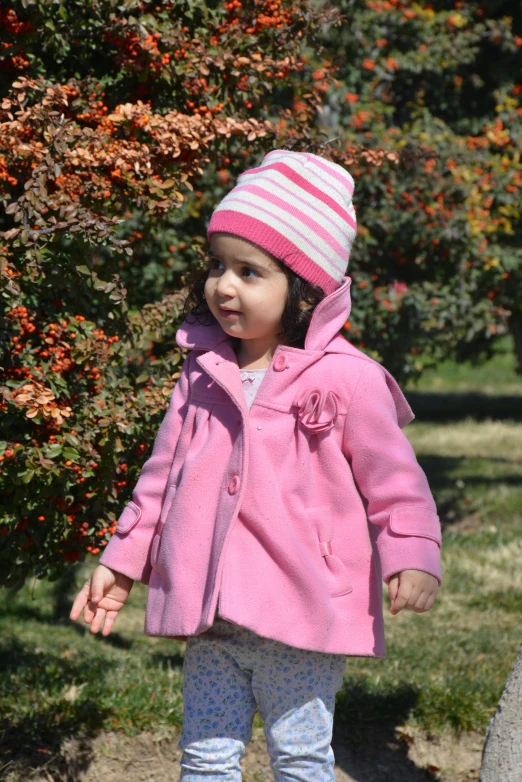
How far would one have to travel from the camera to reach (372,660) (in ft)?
12.4

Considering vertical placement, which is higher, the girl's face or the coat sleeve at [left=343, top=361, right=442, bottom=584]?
the girl's face

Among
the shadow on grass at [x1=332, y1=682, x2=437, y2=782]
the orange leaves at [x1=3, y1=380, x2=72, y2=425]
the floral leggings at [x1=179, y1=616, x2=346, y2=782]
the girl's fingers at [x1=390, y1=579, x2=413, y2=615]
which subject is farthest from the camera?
the shadow on grass at [x1=332, y1=682, x2=437, y2=782]

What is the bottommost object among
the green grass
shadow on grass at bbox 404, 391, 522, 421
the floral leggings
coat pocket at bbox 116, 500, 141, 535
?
shadow on grass at bbox 404, 391, 522, 421

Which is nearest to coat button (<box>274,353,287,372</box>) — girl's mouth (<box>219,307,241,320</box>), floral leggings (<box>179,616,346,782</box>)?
girl's mouth (<box>219,307,241,320</box>)

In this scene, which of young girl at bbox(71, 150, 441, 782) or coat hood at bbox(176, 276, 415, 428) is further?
coat hood at bbox(176, 276, 415, 428)

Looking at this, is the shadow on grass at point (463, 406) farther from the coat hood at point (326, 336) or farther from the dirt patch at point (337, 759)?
the coat hood at point (326, 336)

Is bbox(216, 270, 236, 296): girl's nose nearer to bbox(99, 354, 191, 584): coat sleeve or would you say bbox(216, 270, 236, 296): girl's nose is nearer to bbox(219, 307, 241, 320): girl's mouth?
bbox(219, 307, 241, 320): girl's mouth

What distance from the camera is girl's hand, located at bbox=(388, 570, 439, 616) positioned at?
1.98 metres

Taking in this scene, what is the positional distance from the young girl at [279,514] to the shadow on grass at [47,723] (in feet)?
2.74

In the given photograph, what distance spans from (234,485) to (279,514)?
11cm

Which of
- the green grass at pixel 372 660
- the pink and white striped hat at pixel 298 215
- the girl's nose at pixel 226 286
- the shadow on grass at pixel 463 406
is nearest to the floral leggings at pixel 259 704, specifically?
the girl's nose at pixel 226 286

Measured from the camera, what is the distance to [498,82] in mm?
6449

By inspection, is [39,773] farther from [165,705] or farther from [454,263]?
→ [454,263]

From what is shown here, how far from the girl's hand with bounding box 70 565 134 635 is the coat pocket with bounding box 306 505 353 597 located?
0.49 metres
